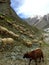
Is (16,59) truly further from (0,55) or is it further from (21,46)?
(21,46)

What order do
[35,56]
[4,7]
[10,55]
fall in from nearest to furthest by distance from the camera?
[35,56] < [10,55] < [4,7]

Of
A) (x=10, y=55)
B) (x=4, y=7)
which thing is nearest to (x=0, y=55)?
(x=10, y=55)

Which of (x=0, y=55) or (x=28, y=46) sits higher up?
(x=28, y=46)

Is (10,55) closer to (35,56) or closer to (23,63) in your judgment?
(23,63)

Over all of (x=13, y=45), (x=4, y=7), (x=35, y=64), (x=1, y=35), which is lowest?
(x=35, y=64)

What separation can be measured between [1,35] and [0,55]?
6422mm

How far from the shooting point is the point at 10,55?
2661cm

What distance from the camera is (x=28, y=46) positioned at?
101 ft

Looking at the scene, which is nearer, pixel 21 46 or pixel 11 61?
pixel 11 61

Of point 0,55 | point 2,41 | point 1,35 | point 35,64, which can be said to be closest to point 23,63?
point 35,64

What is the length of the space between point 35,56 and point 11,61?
3.02m

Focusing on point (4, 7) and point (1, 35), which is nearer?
point (1, 35)

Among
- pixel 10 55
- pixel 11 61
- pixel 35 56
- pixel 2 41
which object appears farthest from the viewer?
pixel 2 41

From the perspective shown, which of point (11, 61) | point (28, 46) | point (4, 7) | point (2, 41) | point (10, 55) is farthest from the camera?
point (4, 7)
